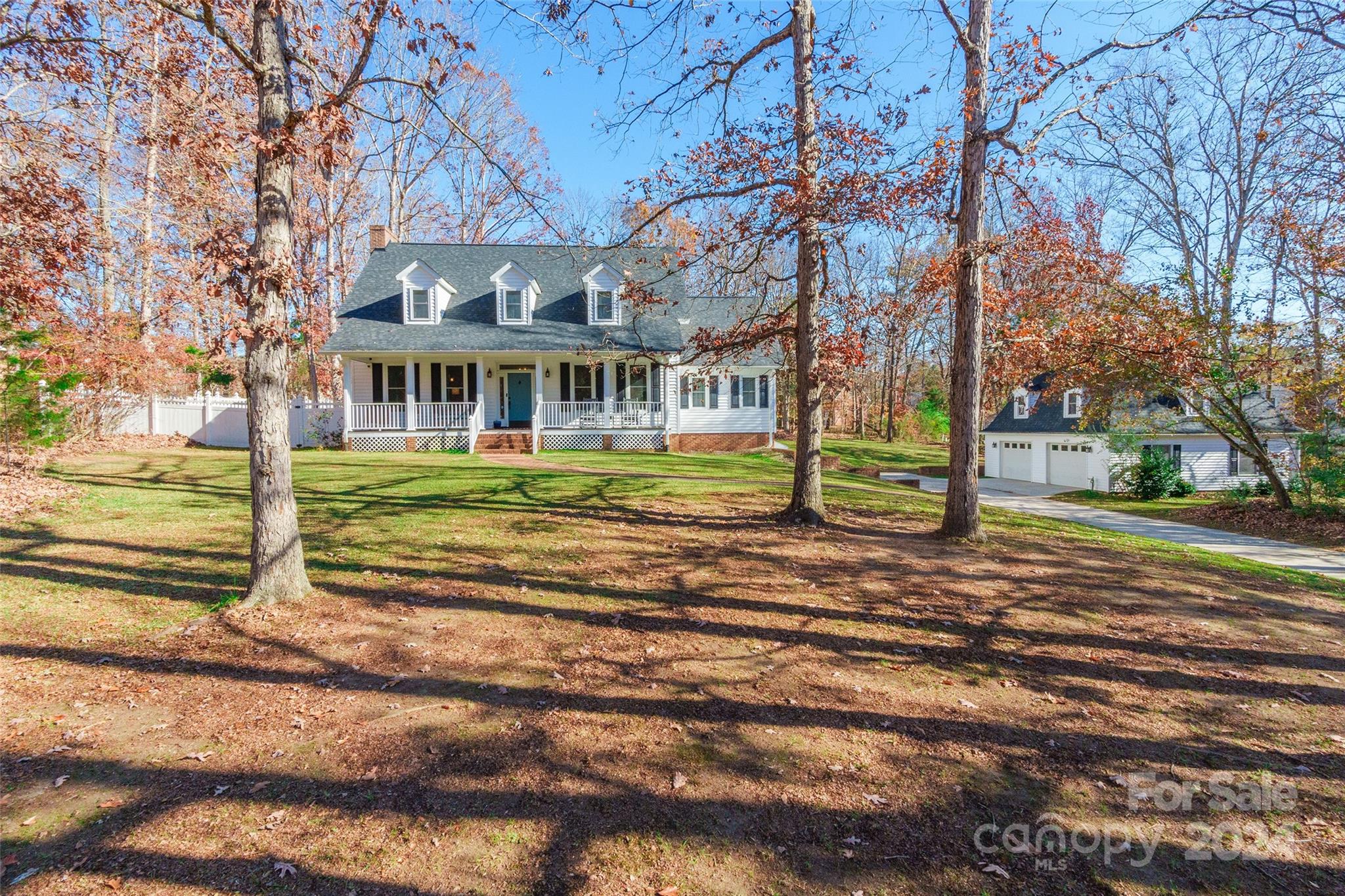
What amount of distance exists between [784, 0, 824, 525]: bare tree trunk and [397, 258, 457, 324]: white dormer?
53.8 ft

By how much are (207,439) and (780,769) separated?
25.9 meters

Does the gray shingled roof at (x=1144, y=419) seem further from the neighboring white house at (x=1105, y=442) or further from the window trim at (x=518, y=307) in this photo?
the window trim at (x=518, y=307)

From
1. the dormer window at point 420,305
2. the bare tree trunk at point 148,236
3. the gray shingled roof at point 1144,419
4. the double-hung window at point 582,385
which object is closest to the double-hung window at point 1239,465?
the gray shingled roof at point 1144,419

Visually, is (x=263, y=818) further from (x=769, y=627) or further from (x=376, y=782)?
(x=769, y=627)

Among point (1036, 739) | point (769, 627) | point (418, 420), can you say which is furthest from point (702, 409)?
point (1036, 739)

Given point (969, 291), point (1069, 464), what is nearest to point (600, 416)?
point (969, 291)

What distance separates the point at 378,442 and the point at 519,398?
5.20m

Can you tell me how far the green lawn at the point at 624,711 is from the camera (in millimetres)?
2533

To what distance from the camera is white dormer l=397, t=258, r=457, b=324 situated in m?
20.5

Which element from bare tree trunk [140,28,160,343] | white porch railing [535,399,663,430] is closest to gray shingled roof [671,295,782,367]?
white porch railing [535,399,663,430]

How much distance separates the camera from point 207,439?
70.5 feet

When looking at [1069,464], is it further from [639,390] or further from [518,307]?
[518,307]

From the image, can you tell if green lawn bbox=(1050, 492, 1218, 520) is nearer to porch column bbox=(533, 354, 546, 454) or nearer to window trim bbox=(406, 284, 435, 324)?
porch column bbox=(533, 354, 546, 454)

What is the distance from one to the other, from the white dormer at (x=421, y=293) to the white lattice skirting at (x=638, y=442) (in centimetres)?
799
